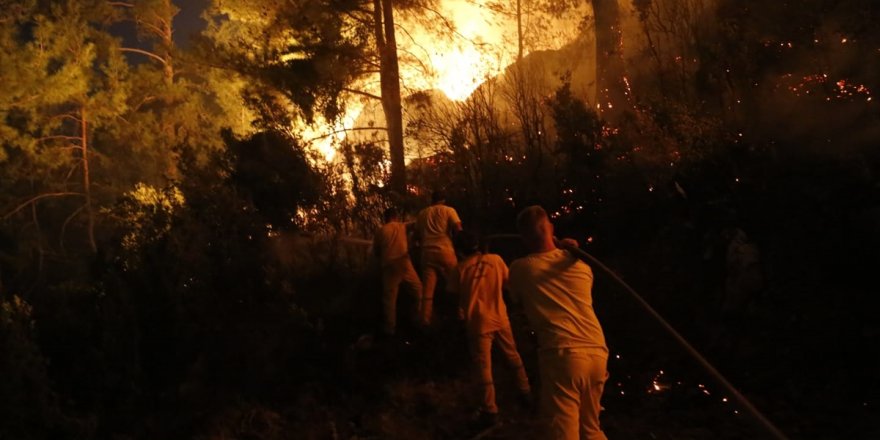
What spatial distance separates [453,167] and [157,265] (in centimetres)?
529

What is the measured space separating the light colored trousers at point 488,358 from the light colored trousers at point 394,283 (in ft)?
8.76

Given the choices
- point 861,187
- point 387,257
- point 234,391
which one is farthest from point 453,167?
point 861,187

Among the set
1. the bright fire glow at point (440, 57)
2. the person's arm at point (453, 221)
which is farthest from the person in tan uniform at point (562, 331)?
the bright fire glow at point (440, 57)

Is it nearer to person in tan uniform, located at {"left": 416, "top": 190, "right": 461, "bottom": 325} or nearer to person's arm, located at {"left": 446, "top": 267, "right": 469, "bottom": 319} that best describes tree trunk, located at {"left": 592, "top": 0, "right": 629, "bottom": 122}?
person in tan uniform, located at {"left": 416, "top": 190, "right": 461, "bottom": 325}

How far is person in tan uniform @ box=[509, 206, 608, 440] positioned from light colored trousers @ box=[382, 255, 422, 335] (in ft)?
15.1

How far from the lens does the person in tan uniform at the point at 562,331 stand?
475 cm

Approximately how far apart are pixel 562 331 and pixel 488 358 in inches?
91.7

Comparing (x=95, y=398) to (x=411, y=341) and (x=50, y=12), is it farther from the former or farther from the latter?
(x=50, y=12)

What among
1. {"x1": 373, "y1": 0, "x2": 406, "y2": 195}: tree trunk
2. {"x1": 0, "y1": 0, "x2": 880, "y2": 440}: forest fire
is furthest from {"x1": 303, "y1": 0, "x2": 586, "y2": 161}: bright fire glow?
{"x1": 373, "y1": 0, "x2": 406, "y2": 195}: tree trunk

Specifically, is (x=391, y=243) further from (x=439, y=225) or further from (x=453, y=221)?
(x=453, y=221)

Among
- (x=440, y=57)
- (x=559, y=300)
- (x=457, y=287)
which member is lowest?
(x=457, y=287)

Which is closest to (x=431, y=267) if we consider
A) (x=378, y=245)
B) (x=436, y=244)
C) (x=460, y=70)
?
(x=436, y=244)

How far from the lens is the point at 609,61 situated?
1474 centimetres

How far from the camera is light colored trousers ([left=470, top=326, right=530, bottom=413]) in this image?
7.02 meters
